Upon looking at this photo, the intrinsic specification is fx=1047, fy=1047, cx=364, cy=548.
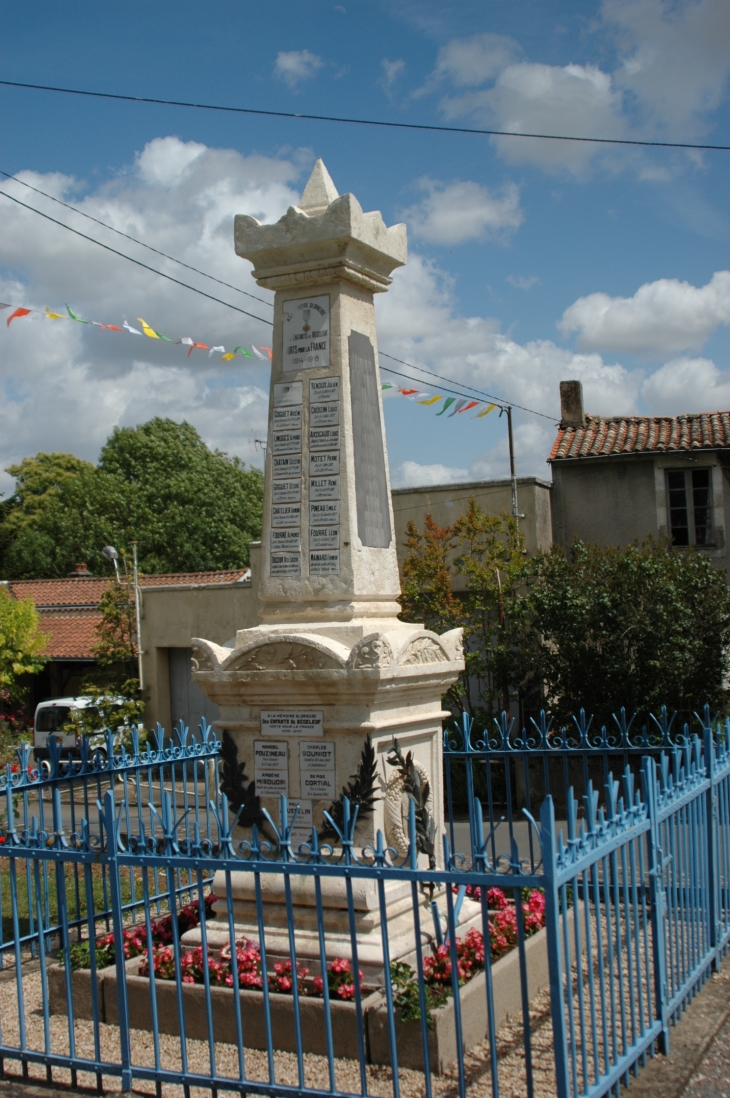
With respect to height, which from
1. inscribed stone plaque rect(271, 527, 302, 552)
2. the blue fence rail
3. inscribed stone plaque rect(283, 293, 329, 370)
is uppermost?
inscribed stone plaque rect(283, 293, 329, 370)

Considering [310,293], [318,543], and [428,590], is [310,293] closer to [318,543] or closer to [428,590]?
[318,543]

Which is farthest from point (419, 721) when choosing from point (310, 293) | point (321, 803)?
point (310, 293)

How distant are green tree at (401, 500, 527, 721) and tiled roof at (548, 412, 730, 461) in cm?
317

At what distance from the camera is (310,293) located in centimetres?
696

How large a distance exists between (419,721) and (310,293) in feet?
9.52

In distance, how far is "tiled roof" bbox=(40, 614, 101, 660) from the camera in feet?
89.4

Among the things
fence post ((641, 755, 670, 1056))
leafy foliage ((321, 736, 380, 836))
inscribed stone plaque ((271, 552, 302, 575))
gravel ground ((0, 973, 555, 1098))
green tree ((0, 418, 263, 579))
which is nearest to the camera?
gravel ground ((0, 973, 555, 1098))

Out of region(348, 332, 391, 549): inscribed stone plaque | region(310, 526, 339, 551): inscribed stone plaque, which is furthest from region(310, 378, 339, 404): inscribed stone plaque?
region(310, 526, 339, 551): inscribed stone plaque

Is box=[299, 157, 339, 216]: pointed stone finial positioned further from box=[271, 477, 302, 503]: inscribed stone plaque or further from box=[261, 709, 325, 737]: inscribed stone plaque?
box=[261, 709, 325, 737]: inscribed stone plaque

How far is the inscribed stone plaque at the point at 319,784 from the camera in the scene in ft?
20.8

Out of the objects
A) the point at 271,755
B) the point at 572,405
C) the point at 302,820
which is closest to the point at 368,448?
the point at 271,755

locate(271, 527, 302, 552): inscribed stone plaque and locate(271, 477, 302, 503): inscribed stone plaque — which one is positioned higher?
locate(271, 477, 302, 503): inscribed stone plaque

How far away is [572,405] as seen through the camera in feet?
69.2

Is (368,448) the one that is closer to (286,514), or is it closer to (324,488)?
(324,488)
